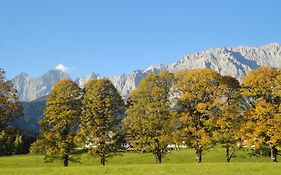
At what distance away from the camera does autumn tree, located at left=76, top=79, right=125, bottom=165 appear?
57934mm

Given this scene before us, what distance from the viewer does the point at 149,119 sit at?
193 feet

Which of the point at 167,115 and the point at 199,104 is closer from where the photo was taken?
the point at 199,104

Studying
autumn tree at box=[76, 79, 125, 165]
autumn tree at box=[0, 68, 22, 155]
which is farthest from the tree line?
autumn tree at box=[0, 68, 22, 155]

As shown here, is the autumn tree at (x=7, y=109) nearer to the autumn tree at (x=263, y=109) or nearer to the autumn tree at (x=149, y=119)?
the autumn tree at (x=149, y=119)

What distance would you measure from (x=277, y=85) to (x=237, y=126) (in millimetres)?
8362

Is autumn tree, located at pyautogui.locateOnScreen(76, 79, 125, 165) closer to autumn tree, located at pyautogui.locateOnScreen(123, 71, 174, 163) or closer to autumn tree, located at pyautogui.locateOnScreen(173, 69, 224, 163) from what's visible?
autumn tree, located at pyautogui.locateOnScreen(123, 71, 174, 163)

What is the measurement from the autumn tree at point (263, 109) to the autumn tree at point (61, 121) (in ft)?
83.0

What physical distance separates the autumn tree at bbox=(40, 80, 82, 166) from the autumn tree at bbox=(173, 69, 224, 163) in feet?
51.4

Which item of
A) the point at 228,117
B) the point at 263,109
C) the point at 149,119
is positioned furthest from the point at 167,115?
the point at 263,109

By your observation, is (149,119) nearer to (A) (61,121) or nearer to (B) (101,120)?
(B) (101,120)

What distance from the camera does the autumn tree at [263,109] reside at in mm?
55125

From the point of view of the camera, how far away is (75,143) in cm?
5809

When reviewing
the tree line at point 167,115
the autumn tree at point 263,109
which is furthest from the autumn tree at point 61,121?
the autumn tree at point 263,109

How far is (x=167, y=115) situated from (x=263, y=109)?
1380cm
